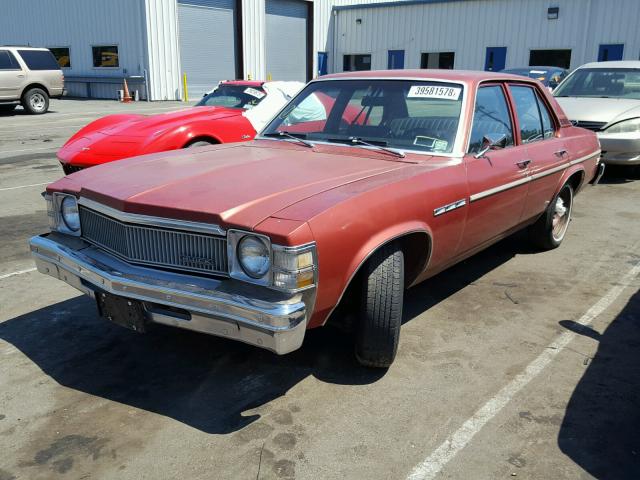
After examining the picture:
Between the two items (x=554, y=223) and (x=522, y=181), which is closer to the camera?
(x=522, y=181)

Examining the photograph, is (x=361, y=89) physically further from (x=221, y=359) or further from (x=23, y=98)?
(x=23, y=98)

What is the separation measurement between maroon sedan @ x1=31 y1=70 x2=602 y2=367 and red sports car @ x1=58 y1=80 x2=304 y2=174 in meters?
2.55

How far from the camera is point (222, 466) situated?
266 cm

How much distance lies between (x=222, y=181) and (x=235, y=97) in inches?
226

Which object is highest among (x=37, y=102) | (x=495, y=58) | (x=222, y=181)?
(x=495, y=58)

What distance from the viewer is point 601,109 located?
8.65 m

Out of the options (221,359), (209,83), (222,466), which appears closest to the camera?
(222,466)

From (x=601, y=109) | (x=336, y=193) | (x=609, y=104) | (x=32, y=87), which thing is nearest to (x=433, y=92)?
(x=336, y=193)

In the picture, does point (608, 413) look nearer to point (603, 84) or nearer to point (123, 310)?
point (123, 310)

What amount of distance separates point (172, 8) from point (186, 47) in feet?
5.73

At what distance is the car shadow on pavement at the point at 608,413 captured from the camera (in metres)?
2.73

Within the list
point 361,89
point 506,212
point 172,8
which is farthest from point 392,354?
point 172,8

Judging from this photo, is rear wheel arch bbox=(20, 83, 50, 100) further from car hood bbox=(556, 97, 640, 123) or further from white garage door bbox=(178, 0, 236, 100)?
car hood bbox=(556, 97, 640, 123)

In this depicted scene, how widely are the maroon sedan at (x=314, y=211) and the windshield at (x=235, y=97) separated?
395 cm
